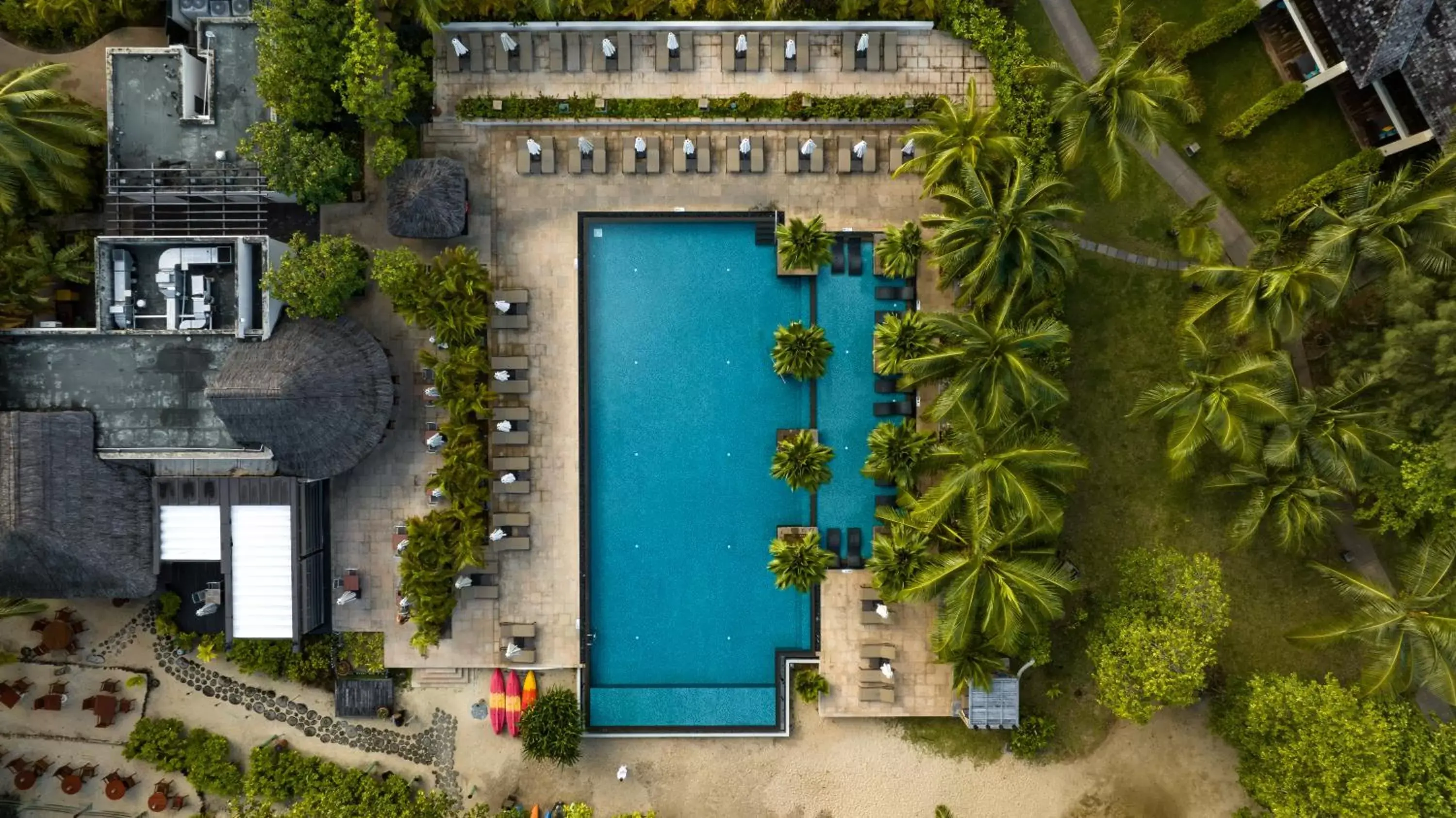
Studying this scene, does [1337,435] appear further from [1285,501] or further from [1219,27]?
[1219,27]

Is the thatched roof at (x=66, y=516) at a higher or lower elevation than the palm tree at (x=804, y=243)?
lower

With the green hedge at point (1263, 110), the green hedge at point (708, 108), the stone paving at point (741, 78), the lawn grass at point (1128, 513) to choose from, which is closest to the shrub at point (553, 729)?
the lawn grass at point (1128, 513)

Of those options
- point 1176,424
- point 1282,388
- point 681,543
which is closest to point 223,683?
point 681,543

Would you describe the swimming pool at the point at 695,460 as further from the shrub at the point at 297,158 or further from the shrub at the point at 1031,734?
the shrub at the point at 297,158

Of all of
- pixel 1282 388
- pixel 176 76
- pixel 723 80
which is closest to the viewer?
pixel 1282 388

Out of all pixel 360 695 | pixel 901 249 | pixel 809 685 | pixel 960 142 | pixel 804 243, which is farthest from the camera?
pixel 809 685

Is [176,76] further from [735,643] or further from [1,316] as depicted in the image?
[735,643]

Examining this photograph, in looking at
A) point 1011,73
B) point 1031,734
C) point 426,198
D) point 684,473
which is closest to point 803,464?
point 684,473
